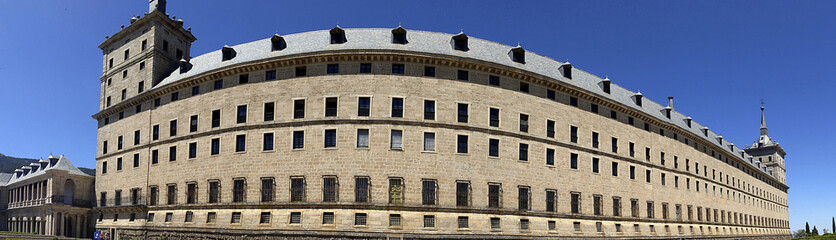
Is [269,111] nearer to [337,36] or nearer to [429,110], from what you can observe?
[337,36]

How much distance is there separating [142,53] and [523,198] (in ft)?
129

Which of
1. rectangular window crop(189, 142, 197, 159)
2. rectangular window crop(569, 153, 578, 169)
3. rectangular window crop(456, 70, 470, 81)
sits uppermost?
rectangular window crop(456, 70, 470, 81)

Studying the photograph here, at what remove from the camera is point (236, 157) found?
37.4 m

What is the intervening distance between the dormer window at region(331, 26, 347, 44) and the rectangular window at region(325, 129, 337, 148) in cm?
737

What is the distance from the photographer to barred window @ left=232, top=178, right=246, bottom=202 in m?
36.8

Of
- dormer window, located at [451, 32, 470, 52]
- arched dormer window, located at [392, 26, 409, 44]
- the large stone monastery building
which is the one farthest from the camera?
dormer window, located at [451, 32, 470, 52]

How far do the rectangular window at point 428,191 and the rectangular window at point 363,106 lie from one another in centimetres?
633

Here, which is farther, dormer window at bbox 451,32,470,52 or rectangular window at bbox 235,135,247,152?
dormer window at bbox 451,32,470,52

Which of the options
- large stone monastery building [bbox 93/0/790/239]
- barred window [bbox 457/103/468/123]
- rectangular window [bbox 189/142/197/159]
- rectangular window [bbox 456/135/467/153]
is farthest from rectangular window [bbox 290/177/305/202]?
barred window [bbox 457/103/468/123]

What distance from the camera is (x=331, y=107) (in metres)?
35.7

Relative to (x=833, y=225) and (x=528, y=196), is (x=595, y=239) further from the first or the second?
(x=833, y=225)

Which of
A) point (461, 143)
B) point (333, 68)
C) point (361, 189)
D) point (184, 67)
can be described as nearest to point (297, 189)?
point (361, 189)

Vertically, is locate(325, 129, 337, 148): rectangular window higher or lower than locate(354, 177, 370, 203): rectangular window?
higher

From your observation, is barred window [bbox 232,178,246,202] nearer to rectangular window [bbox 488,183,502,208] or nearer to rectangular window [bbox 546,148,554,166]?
rectangular window [bbox 488,183,502,208]
